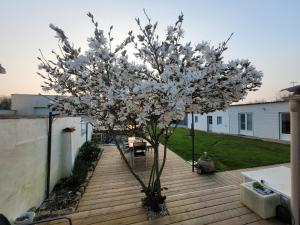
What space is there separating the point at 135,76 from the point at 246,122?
15.1 m

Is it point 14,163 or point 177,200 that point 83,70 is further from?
point 177,200

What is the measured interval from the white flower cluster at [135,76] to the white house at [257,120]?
24.3 ft

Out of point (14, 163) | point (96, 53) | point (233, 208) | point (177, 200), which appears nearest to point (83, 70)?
point (96, 53)

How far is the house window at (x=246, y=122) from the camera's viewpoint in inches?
618

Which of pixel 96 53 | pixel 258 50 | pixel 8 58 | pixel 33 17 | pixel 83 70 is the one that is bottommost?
pixel 83 70

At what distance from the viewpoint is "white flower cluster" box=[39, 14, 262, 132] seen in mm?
2959

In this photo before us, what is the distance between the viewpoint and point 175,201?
4.30 meters

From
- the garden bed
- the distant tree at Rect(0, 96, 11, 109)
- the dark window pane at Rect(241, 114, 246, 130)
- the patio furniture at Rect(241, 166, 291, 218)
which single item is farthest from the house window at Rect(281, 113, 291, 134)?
the distant tree at Rect(0, 96, 11, 109)

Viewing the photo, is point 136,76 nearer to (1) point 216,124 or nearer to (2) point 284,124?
(2) point 284,124

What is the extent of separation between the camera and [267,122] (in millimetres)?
13828

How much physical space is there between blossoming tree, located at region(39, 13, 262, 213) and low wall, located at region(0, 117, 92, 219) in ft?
2.97

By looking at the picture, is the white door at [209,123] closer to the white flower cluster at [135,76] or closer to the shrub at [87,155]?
the shrub at [87,155]

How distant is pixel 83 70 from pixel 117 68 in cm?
55

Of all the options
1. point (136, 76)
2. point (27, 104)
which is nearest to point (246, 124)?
point (136, 76)
